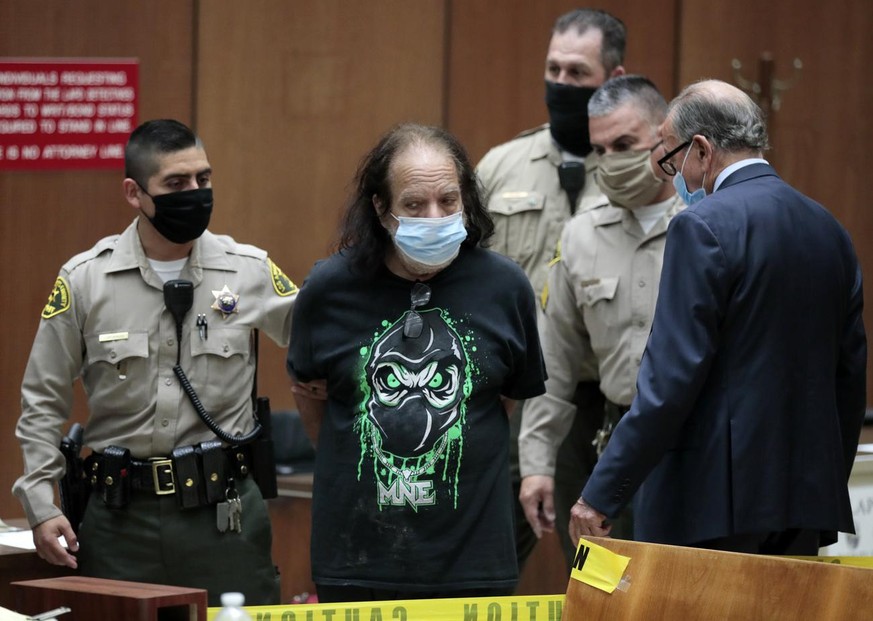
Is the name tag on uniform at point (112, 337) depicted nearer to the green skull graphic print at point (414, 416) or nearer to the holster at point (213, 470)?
the holster at point (213, 470)

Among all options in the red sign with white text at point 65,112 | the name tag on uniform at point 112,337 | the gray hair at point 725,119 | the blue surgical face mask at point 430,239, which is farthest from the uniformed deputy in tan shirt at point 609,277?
the red sign with white text at point 65,112

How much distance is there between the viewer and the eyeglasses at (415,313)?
3299 mm

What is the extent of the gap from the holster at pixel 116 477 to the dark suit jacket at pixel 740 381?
4.47ft

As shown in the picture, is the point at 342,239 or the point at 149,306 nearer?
the point at 342,239

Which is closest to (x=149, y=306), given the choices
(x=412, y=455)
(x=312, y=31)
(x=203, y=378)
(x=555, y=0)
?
(x=203, y=378)

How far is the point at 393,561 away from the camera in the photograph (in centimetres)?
329

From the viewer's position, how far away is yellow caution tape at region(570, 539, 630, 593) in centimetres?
295

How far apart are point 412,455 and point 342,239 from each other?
563 millimetres

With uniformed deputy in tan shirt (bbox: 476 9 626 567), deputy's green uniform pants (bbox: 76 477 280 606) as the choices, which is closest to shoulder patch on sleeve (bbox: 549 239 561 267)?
uniformed deputy in tan shirt (bbox: 476 9 626 567)

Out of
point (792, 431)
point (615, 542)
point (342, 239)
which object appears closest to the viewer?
point (615, 542)

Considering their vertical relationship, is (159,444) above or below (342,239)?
below

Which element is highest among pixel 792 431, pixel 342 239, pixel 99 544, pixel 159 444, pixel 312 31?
pixel 312 31

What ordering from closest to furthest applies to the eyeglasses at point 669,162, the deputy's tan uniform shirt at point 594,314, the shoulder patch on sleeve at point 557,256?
the eyeglasses at point 669,162 < the deputy's tan uniform shirt at point 594,314 < the shoulder patch on sleeve at point 557,256

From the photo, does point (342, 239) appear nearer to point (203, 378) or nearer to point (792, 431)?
point (203, 378)
